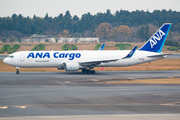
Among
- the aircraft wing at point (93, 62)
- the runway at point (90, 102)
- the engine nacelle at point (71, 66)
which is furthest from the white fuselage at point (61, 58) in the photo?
the runway at point (90, 102)

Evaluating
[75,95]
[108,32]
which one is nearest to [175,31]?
[108,32]

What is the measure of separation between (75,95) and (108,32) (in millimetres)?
169916

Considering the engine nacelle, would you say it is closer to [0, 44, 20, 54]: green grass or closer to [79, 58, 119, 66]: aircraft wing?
[79, 58, 119, 66]: aircraft wing

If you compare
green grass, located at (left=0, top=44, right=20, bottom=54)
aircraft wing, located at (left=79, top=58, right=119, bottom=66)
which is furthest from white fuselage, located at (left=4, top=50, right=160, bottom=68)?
green grass, located at (left=0, top=44, right=20, bottom=54)

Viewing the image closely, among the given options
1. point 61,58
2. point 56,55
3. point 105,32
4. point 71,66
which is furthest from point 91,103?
point 105,32

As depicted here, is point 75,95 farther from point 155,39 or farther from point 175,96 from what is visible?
point 155,39

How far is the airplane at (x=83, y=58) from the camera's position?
1633 inches

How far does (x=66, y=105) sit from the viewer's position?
1872 centimetres

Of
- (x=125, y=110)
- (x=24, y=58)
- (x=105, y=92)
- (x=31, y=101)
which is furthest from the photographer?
(x=24, y=58)

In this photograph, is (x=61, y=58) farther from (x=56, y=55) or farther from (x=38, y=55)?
(x=38, y=55)

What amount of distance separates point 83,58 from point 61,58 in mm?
3916

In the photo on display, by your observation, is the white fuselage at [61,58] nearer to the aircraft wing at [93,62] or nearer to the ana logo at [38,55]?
the ana logo at [38,55]

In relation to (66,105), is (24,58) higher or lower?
higher

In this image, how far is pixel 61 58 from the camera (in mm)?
42156
